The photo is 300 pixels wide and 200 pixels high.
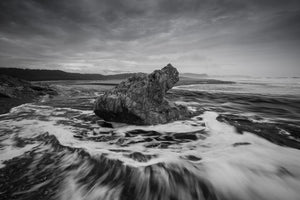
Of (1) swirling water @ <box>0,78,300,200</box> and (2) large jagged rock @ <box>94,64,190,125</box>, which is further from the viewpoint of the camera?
(2) large jagged rock @ <box>94,64,190,125</box>

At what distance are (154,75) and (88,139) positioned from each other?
3.16 meters

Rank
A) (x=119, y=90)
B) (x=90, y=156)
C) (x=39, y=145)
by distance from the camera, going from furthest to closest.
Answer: (x=119, y=90) < (x=39, y=145) < (x=90, y=156)

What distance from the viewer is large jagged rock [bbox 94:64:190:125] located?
185 inches

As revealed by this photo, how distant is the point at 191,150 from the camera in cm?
310

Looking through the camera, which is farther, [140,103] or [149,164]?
[140,103]

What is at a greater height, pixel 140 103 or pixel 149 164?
pixel 140 103

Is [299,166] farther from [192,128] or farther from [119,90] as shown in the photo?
[119,90]

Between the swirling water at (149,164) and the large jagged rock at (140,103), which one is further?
the large jagged rock at (140,103)

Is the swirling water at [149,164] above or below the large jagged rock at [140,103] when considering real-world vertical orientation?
below

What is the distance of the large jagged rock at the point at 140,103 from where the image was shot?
4699 mm

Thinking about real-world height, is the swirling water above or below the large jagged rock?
below

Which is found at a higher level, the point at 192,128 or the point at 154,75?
the point at 154,75

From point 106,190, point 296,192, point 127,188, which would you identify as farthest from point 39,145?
point 296,192

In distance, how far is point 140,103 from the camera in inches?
189
